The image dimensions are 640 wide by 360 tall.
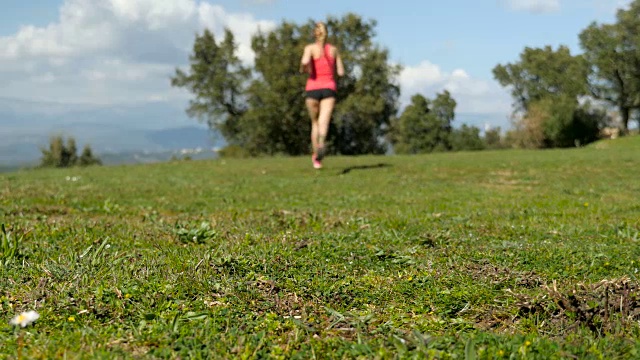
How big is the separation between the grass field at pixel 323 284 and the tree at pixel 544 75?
92878mm

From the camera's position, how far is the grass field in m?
3.10

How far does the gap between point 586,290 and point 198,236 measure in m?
3.77

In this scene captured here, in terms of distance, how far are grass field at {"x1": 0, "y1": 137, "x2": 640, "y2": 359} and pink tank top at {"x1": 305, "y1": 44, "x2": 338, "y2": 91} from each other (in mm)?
7658

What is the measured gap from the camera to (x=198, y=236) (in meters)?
6.04

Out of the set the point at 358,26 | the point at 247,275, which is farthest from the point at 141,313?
the point at 358,26

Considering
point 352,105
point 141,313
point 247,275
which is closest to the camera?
point 141,313

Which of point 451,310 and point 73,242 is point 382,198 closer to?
point 73,242

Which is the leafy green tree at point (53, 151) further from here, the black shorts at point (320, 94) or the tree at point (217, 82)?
the black shorts at point (320, 94)

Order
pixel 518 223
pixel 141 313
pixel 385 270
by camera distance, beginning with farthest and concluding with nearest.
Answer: pixel 518 223 < pixel 385 270 < pixel 141 313

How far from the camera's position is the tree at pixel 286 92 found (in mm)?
69938

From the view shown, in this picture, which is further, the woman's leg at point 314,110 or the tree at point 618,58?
the tree at point 618,58

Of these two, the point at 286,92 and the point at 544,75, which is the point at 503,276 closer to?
the point at 286,92

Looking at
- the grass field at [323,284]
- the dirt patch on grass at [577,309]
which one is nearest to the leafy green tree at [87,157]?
the grass field at [323,284]

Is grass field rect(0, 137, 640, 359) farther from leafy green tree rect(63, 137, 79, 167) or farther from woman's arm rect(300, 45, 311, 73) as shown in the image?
leafy green tree rect(63, 137, 79, 167)
